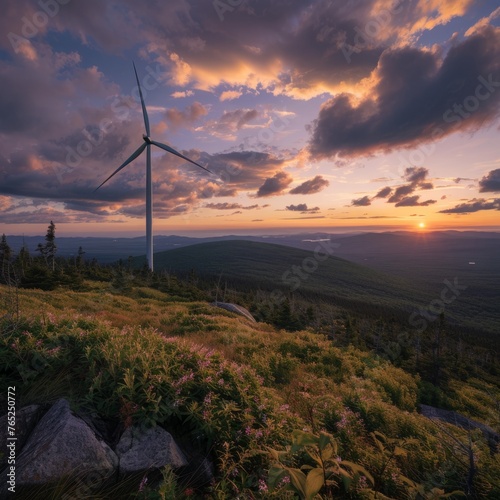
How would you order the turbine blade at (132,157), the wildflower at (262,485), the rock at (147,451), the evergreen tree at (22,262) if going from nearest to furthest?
the wildflower at (262,485)
the rock at (147,451)
the evergreen tree at (22,262)
the turbine blade at (132,157)

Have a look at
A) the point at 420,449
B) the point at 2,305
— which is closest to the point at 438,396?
the point at 420,449

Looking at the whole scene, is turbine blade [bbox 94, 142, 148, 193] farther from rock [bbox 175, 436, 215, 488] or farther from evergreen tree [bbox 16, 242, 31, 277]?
rock [bbox 175, 436, 215, 488]

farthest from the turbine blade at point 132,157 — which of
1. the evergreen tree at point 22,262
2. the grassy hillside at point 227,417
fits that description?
the grassy hillside at point 227,417

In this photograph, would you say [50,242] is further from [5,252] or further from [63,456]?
[63,456]

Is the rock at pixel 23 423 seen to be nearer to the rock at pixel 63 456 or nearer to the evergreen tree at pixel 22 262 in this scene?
the rock at pixel 63 456

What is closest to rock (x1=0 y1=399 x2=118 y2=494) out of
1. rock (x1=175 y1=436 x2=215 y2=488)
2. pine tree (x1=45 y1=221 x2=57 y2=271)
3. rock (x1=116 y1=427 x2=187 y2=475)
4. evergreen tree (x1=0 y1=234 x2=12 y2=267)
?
rock (x1=116 y1=427 x2=187 y2=475)

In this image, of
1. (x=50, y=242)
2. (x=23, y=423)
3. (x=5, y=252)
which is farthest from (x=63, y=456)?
(x=50, y=242)
